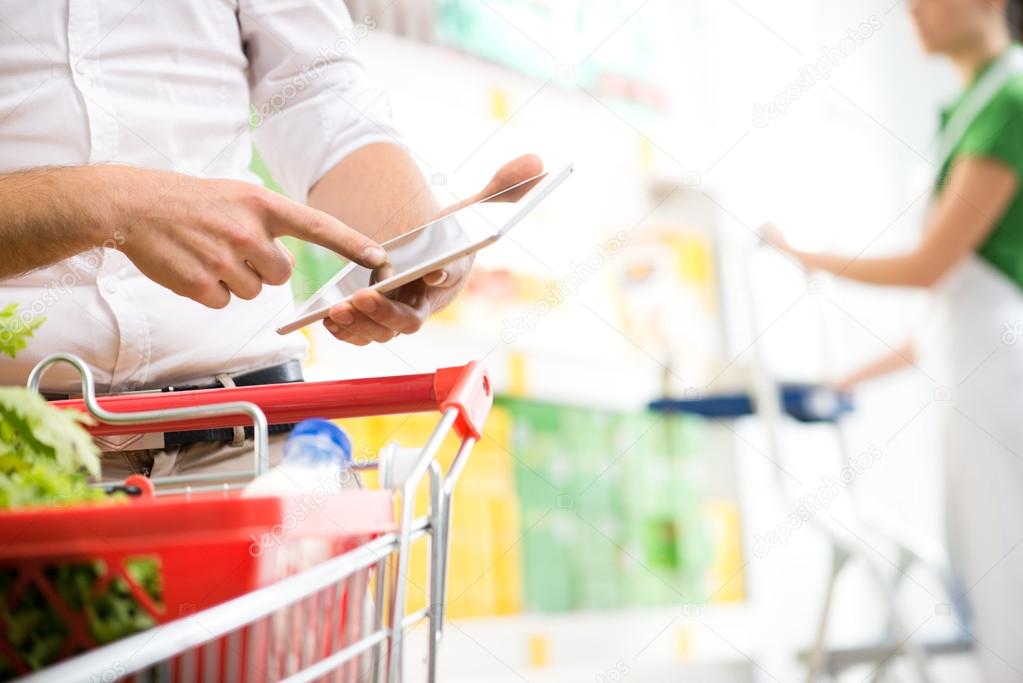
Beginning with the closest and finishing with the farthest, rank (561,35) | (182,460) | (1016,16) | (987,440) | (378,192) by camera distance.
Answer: (182,460), (378,192), (987,440), (561,35), (1016,16)

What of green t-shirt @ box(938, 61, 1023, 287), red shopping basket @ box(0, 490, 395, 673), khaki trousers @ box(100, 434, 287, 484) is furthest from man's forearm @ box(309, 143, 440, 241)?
green t-shirt @ box(938, 61, 1023, 287)

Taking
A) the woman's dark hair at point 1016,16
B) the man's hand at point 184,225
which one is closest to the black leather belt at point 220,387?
the man's hand at point 184,225

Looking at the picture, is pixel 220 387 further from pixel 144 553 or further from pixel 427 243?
pixel 144 553

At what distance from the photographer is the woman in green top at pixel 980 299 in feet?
6.60

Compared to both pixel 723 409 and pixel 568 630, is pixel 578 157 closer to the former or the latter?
pixel 723 409

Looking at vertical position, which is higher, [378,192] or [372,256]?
[378,192]

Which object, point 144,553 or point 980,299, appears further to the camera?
point 980,299

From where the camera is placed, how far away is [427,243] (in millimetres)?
834

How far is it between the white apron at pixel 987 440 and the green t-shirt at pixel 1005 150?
0.03m

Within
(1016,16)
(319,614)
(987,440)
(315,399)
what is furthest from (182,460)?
(1016,16)

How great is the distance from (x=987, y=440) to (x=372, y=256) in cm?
171

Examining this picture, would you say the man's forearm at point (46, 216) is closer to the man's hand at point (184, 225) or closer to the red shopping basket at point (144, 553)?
the man's hand at point (184, 225)

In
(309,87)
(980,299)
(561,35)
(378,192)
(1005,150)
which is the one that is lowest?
(378,192)

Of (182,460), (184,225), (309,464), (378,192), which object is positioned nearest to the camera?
(309,464)
